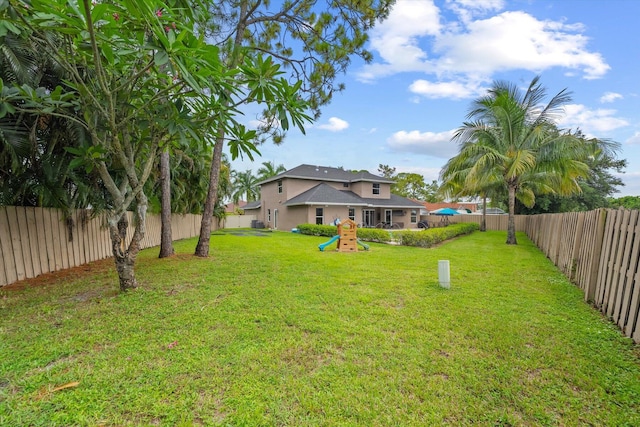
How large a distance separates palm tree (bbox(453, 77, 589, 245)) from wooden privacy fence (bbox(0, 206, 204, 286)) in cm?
1480

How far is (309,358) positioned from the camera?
2998mm

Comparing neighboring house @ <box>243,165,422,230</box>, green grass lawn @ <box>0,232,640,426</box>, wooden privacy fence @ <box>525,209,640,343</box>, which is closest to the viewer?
green grass lawn @ <box>0,232,640,426</box>

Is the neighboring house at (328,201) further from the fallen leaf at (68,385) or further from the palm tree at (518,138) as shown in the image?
the fallen leaf at (68,385)

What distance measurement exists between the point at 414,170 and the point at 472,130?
37631 mm

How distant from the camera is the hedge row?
1339 centimetres

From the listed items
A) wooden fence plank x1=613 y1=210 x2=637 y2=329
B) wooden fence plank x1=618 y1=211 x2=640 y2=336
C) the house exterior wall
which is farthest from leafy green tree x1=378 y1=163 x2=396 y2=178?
wooden fence plank x1=618 y1=211 x2=640 y2=336

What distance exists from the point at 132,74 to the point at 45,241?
496 cm

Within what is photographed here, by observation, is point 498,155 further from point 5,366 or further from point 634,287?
point 5,366

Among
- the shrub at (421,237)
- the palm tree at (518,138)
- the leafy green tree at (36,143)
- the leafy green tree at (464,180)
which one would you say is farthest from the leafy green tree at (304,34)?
the leafy green tree at (464,180)

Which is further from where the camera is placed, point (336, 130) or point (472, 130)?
point (336, 130)

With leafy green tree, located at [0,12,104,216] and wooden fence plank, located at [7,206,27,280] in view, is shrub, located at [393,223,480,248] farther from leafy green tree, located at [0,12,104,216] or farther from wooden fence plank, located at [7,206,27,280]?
wooden fence plank, located at [7,206,27,280]

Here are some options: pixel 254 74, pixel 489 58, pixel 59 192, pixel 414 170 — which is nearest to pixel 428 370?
pixel 254 74

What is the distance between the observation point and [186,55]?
296 centimetres

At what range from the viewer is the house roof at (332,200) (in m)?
22.1
